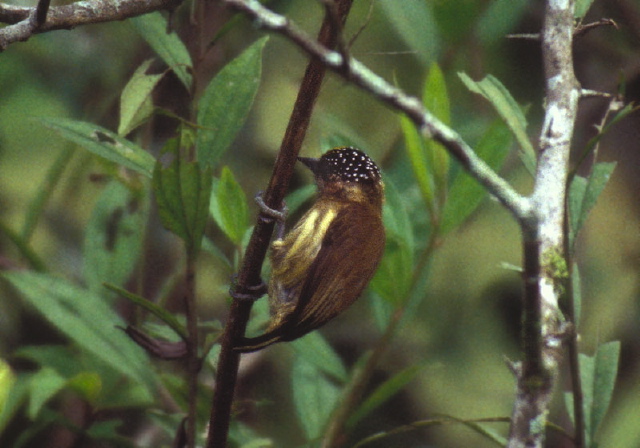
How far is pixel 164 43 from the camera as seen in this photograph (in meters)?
1.30

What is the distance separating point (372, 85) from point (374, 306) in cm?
82

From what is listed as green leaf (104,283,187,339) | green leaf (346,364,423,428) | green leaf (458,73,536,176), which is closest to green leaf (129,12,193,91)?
green leaf (104,283,187,339)

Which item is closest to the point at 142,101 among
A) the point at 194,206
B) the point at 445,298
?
the point at 194,206

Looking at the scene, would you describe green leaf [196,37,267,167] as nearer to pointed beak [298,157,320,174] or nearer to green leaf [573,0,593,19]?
pointed beak [298,157,320,174]

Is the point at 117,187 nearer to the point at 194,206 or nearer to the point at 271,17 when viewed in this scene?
the point at 194,206

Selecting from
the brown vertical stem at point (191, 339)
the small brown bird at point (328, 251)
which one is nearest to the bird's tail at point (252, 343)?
the small brown bird at point (328, 251)

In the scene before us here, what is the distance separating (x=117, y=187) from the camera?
A: 64.1 inches

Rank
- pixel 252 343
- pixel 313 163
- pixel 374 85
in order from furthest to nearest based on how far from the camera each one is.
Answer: pixel 313 163
pixel 252 343
pixel 374 85

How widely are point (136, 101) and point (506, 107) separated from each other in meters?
0.51

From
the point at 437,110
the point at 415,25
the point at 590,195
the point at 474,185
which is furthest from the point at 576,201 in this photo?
→ the point at 415,25

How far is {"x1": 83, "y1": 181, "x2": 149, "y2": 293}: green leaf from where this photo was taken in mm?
1572

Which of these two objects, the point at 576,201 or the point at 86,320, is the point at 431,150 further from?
the point at 86,320

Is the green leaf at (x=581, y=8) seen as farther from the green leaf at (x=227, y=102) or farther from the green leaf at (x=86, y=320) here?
the green leaf at (x=86, y=320)

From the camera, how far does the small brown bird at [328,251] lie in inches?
46.2
